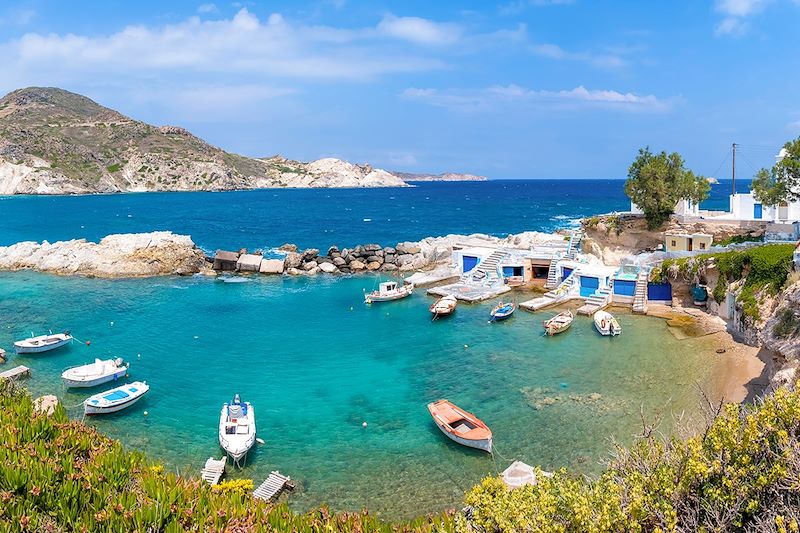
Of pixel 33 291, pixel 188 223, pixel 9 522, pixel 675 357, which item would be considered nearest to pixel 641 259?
pixel 675 357

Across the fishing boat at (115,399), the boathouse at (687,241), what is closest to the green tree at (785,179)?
the boathouse at (687,241)

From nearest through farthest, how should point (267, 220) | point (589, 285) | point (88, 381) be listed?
point (88, 381) < point (589, 285) < point (267, 220)

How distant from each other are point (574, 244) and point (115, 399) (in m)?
45.2

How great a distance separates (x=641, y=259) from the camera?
48.0 meters

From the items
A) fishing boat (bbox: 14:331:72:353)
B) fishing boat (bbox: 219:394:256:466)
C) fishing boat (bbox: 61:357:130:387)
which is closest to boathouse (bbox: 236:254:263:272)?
fishing boat (bbox: 14:331:72:353)

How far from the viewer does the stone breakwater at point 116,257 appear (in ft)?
197

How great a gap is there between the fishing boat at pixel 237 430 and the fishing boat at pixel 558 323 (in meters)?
21.6

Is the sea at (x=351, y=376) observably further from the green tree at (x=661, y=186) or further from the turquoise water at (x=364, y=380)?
the green tree at (x=661, y=186)

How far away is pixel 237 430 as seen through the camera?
77.7 ft

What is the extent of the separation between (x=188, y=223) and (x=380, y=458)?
342 ft

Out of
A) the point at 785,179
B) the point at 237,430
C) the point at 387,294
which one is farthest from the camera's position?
the point at 387,294

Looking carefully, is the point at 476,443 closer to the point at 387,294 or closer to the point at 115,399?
the point at 115,399

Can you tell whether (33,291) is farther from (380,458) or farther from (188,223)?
(188,223)

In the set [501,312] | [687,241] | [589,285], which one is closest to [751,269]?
[589,285]
